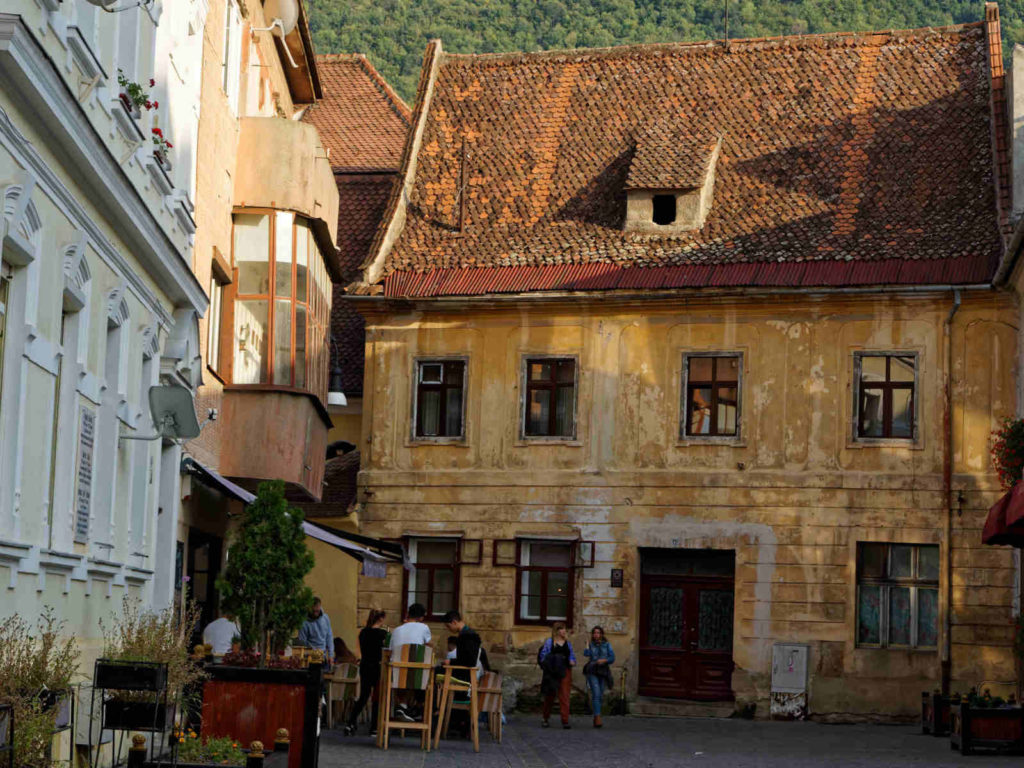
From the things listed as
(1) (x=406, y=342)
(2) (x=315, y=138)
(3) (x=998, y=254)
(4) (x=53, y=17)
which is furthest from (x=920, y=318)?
(4) (x=53, y=17)

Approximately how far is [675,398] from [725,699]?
526cm

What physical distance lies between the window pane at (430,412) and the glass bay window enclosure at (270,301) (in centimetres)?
772

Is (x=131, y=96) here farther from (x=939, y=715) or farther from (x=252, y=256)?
(x=939, y=715)

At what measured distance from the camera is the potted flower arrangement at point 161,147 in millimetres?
17203

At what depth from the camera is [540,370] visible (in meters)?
31.8

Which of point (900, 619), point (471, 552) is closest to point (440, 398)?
point (471, 552)

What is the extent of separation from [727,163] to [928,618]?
944 centimetres

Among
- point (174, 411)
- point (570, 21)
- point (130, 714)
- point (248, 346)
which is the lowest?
point (130, 714)

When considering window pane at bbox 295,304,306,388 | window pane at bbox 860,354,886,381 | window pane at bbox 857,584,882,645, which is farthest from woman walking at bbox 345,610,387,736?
window pane at bbox 860,354,886,381

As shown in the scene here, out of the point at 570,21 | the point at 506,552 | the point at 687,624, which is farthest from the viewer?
the point at 570,21

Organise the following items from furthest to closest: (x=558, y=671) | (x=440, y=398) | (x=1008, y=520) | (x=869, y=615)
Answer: (x=440, y=398) → (x=869, y=615) → (x=558, y=671) → (x=1008, y=520)

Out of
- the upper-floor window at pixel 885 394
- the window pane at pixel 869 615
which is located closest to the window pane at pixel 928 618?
the window pane at pixel 869 615

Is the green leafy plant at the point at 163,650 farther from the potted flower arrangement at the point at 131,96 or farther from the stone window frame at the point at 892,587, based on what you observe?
the stone window frame at the point at 892,587

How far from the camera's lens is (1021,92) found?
30.4 m
